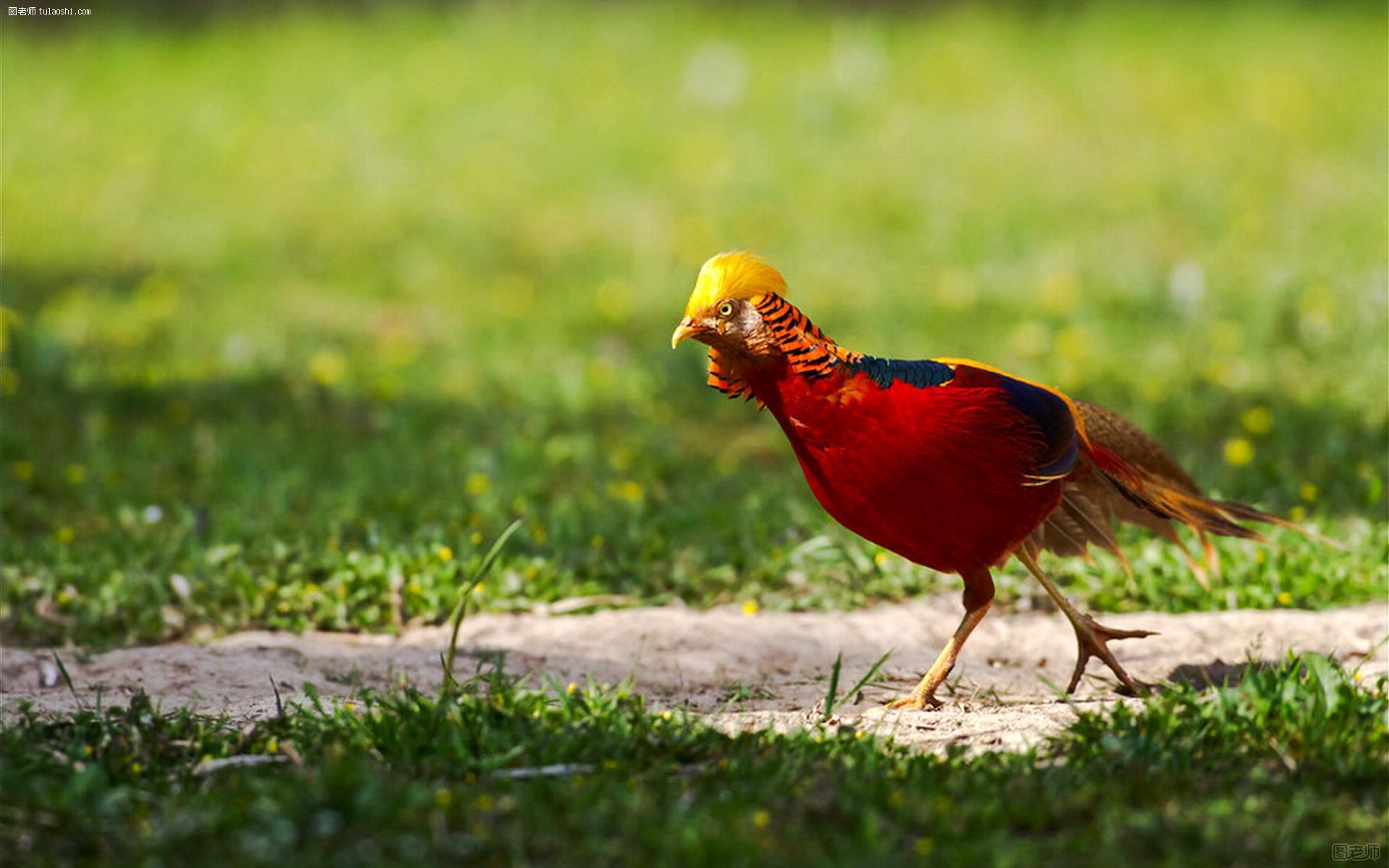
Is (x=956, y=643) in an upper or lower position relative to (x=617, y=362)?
lower

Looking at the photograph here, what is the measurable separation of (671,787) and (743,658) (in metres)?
1.31

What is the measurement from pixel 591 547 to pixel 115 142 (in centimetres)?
646

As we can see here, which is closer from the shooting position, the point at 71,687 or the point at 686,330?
the point at 686,330

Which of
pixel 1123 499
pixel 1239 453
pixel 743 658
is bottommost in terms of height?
pixel 743 658

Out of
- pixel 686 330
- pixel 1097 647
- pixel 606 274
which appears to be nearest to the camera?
pixel 686 330

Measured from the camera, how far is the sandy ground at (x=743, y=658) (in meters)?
3.99

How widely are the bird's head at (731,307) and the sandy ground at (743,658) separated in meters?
0.85

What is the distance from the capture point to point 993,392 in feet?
12.1

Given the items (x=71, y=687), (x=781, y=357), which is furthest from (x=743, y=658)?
(x=71, y=687)

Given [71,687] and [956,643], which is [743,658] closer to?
[956,643]

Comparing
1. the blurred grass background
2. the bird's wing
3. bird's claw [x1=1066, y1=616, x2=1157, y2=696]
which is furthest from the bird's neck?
the blurred grass background

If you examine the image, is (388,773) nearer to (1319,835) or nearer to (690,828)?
(690,828)

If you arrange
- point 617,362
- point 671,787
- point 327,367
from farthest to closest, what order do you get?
1. point 617,362
2. point 327,367
3. point 671,787

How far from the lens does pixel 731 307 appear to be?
352 cm
